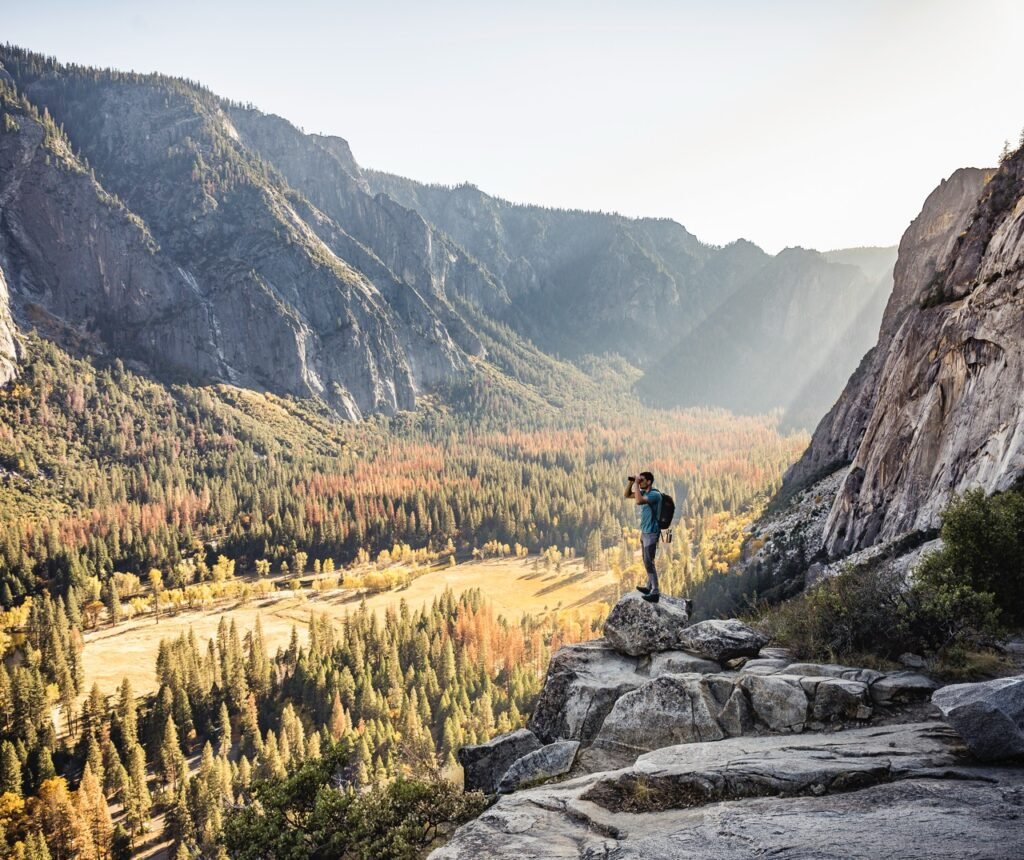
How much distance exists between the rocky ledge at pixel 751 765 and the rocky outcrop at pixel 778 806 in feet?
0.13

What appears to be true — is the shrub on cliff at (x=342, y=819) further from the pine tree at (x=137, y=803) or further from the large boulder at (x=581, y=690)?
the pine tree at (x=137, y=803)

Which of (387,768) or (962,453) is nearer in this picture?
(962,453)

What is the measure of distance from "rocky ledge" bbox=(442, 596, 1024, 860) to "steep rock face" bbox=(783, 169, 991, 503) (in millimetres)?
67429

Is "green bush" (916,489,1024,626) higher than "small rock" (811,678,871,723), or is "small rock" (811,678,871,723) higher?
"green bush" (916,489,1024,626)

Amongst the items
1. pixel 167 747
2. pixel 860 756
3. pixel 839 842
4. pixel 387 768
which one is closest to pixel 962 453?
pixel 860 756

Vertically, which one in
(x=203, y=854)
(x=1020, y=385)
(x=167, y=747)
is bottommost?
(x=203, y=854)

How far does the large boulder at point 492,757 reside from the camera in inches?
847

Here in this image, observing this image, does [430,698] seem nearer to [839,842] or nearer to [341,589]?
[341,589]

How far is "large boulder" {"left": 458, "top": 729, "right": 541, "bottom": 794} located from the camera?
70.6ft

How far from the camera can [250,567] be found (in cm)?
16588

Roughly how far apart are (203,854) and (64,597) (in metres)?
102

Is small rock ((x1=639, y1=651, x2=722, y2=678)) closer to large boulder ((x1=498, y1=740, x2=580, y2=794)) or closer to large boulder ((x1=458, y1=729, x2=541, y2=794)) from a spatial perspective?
large boulder ((x1=498, y1=740, x2=580, y2=794))

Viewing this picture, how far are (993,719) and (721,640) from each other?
34.2 ft

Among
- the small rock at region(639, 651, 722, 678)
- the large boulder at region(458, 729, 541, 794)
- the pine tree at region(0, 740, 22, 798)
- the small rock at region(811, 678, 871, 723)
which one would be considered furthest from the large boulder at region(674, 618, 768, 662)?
the pine tree at region(0, 740, 22, 798)
